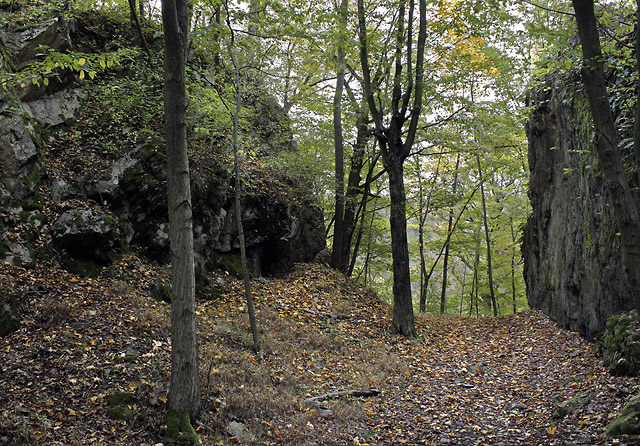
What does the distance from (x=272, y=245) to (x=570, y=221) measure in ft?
27.1

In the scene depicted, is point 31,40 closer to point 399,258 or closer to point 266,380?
point 266,380

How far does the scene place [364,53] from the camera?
10.5m

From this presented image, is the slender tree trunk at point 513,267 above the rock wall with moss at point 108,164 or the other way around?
the other way around

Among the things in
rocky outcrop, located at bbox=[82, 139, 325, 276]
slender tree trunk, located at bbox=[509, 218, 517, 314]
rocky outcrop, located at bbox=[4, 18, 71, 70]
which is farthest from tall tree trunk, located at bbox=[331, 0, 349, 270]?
slender tree trunk, located at bbox=[509, 218, 517, 314]

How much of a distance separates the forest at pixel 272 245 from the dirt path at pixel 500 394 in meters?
0.05

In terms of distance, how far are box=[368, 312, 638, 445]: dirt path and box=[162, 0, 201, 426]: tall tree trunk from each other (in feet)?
8.64

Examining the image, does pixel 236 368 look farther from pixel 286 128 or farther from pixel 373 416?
pixel 286 128

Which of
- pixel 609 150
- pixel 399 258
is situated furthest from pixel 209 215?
pixel 609 150

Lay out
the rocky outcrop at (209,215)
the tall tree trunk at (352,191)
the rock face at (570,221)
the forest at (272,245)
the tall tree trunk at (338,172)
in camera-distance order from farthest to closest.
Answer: the tall tree trunk at (352,191), the tall tree trunk at (338,172), the rocky outcrop at (209,215), the rock face at (570,221), the forest at (272,245)

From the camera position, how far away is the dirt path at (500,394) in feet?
16.0

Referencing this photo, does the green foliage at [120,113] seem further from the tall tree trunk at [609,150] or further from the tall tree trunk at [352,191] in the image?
the tall tree trunk at [609,150]

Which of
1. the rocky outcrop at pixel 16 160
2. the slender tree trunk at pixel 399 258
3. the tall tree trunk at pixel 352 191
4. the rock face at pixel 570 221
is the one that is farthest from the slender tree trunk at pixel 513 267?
the rocky outcrop at pixel 16 160

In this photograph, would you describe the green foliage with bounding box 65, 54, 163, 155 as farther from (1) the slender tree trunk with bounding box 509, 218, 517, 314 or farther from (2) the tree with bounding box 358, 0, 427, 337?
(1) the slender tree trunk with bounding box 509, 218, 517, 314

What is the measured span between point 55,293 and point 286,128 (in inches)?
408
